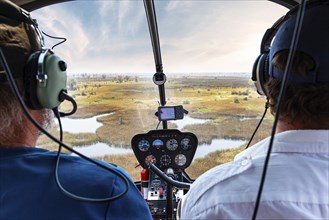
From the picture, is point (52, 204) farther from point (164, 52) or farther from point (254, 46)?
point (254, 46)

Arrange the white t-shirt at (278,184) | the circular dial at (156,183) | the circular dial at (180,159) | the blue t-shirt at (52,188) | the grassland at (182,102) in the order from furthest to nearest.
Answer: the grassland at (182,102) < the circular dial at (180,159) < the circular dial at (156,183) < the blue t-shirt at (52,188) < the white t-shirt at (278,184)

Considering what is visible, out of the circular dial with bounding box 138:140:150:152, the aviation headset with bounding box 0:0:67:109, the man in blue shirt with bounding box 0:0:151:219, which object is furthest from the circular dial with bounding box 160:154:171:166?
the aviation headset with bounding box 0:0:67:109

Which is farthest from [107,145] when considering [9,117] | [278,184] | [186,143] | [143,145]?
[278,184]

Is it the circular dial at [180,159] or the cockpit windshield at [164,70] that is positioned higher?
the cockpit windshield at [164,70]

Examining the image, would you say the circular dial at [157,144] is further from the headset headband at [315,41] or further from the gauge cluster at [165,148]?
the headset headband at [315,41]

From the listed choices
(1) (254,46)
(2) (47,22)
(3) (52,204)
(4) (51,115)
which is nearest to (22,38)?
(4) (51,115)

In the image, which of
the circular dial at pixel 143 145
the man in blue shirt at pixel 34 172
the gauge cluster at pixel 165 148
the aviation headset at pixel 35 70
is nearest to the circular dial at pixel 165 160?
the gauge cluster at pixel 165 148

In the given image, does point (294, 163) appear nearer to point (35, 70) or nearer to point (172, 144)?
point (35, 70)
